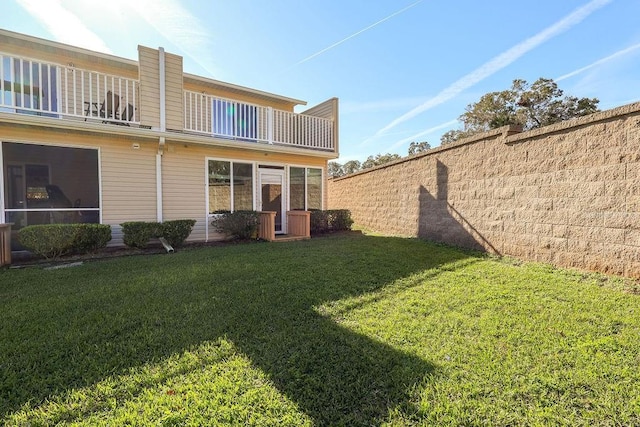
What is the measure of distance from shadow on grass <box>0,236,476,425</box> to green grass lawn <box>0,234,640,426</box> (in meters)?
0.02

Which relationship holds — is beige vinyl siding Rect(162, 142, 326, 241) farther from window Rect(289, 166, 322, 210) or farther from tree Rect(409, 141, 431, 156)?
tree Rect(409, 141, 431, 156)

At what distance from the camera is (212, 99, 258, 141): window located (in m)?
9.21

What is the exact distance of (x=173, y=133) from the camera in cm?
810

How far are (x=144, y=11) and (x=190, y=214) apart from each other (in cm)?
581

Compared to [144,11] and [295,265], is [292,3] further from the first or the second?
[295,265]

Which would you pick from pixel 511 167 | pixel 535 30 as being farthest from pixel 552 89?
pixel 511 167

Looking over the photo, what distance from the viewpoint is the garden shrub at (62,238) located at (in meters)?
6.21

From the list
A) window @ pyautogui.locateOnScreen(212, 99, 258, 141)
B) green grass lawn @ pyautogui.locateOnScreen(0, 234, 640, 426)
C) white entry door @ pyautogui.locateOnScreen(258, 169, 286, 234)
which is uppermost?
window @ pyautogui.locateOnScreen(212, 99, 258, 141)

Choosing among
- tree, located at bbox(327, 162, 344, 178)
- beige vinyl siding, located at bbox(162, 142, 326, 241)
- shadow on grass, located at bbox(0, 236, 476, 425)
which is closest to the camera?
shadow on grass, located at bbox(0, 236, 476, 425)

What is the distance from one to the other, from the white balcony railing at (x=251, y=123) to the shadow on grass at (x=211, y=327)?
4809 millimetres

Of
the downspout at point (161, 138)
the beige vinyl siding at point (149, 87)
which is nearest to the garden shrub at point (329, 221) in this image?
the downspout at point (161, 138)

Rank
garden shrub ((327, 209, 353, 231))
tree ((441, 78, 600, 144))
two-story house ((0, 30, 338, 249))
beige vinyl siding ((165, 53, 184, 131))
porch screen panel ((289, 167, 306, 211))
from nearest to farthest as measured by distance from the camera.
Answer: two-story house ((0, 30, 338, 249)) < beige vinyl siding ((165, 53, 184, 131)) < garden shrub ((327, 209, 353, 231)) < porch screen panel ((289, 167, 306, 211)) < tree ((441, 78, 600, 144))

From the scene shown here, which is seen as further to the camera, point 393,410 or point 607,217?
point 607,217

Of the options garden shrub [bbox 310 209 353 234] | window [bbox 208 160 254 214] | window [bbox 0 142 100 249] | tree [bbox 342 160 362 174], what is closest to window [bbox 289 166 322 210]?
garden shrub [bbox 310 209 353 234]
